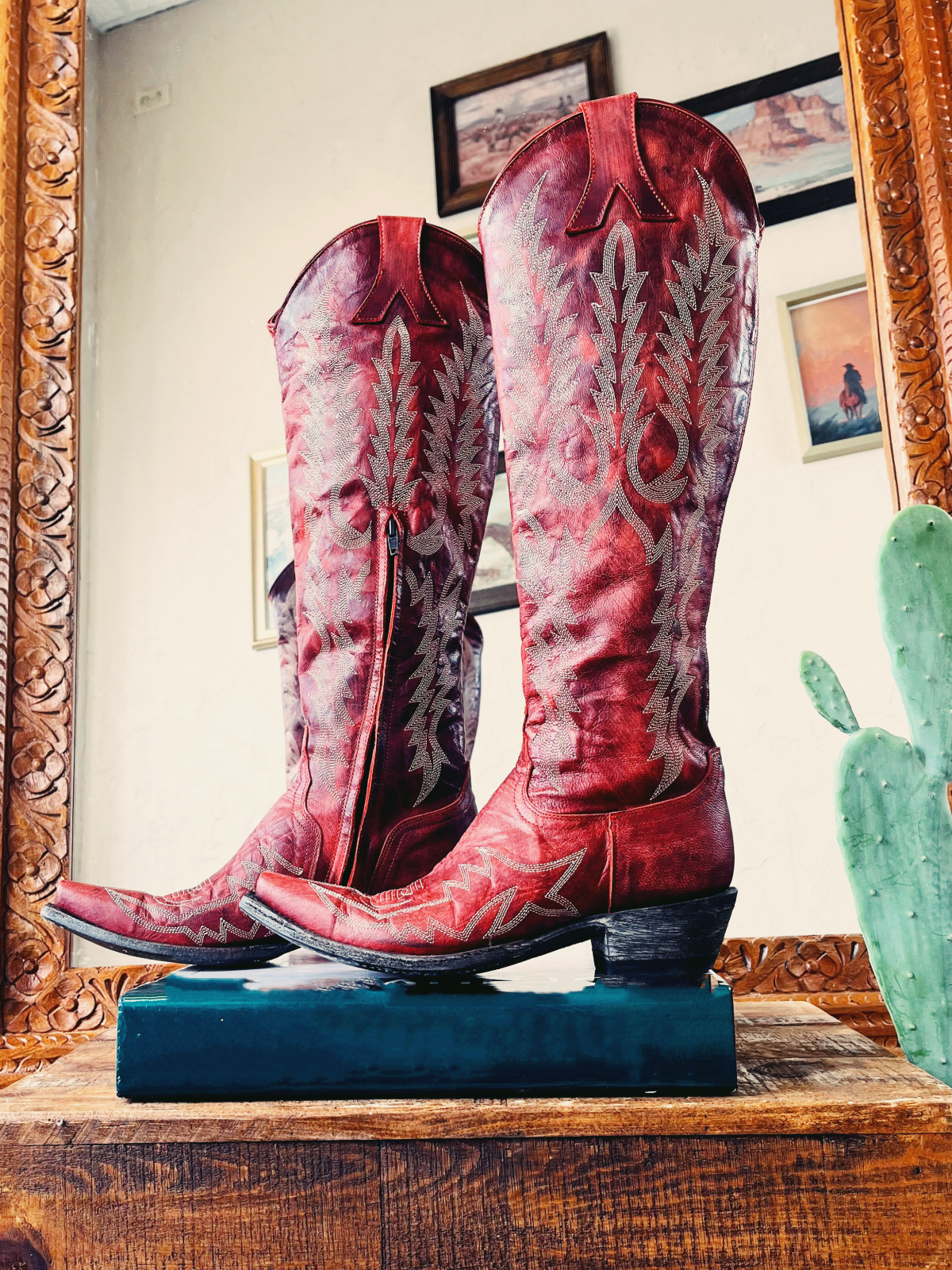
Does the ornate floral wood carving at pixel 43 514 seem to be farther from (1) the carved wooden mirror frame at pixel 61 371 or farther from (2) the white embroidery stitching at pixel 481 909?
(2) the white embroidery stitching at pixel 481 909

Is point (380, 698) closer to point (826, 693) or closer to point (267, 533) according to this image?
point (826, 693)

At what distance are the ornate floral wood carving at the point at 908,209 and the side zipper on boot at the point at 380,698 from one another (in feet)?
2.29

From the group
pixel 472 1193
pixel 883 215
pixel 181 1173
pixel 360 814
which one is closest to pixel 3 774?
pixel 360 814

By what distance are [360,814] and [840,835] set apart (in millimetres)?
454

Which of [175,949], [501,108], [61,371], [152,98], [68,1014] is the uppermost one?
[152,98]

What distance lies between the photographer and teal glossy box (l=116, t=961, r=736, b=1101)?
2.18 ft

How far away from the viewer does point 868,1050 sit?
79 centimetres

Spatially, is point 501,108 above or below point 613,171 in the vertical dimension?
above

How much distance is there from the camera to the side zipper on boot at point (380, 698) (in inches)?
34.4

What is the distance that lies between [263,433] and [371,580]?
0.65 m

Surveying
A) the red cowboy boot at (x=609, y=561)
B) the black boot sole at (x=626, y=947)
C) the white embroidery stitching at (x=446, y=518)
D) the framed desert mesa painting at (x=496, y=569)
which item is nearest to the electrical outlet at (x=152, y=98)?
the framed desert mesa painting at (x=496, y=569)

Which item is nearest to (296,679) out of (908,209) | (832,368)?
(832,368)

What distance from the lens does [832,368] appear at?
1.33 meters

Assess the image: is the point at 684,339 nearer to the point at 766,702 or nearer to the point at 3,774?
the point at 766,702
